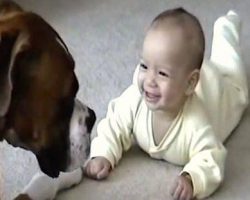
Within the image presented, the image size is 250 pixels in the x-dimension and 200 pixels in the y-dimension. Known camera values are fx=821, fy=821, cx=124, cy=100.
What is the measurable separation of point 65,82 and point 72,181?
43 centimetres

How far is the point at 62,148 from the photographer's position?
157cm

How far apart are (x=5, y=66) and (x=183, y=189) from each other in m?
0.58

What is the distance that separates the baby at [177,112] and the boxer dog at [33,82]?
329mm

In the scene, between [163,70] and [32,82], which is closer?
[32,82]

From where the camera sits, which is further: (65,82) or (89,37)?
(89,37)

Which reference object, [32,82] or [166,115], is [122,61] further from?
[32,82]

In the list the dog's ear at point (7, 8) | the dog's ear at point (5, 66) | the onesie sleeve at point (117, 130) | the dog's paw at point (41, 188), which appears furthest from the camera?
the onesie sleeve at point (117, 130)

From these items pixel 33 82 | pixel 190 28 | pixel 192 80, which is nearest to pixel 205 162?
pixel 192 80

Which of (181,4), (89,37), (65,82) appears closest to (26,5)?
(89,37)

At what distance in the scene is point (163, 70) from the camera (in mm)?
1784

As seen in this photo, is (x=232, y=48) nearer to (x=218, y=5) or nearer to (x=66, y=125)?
(x=218, y=5)

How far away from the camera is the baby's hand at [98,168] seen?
72.7 inches

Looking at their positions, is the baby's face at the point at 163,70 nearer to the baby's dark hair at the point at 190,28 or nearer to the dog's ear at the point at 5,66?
the baby's dark hair at the point at 190,28

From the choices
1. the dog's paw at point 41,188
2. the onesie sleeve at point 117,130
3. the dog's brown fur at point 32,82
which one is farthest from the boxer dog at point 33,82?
the onesie sleeve at point 117,130
